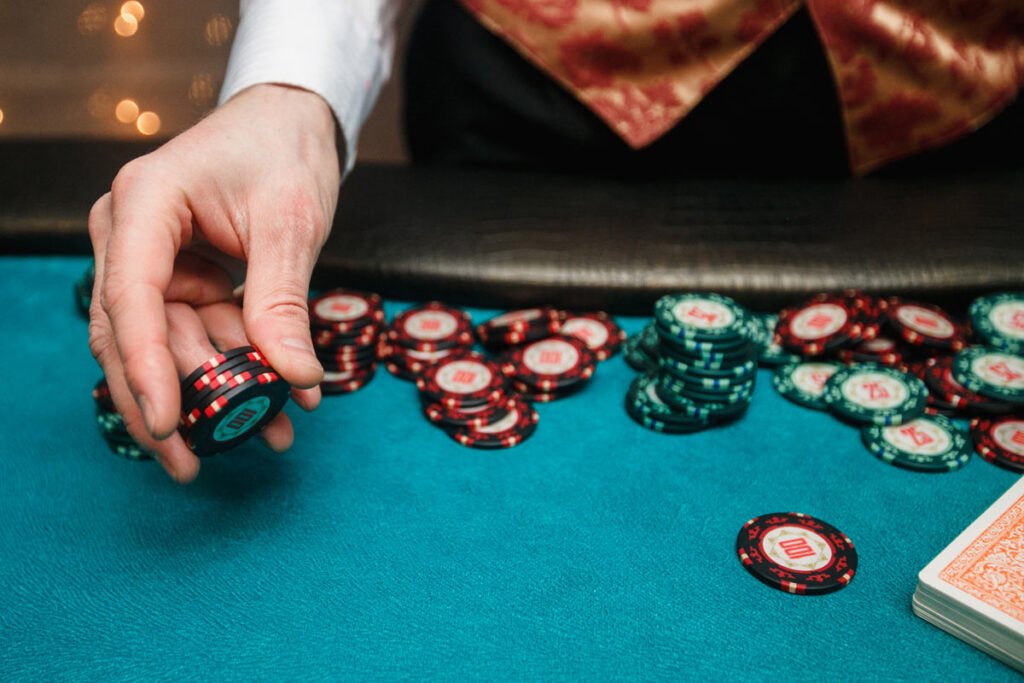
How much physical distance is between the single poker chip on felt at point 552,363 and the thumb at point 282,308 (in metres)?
0.47

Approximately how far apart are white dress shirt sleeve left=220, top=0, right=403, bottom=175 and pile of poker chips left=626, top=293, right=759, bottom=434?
27.1 inches

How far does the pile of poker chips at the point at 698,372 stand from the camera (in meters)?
1.30

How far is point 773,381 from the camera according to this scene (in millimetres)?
1449

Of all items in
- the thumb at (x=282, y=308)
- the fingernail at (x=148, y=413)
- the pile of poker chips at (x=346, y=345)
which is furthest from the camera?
the pile of poker chips at (x=346, y=345)

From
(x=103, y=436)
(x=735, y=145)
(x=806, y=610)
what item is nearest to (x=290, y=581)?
(x=103, y=436)

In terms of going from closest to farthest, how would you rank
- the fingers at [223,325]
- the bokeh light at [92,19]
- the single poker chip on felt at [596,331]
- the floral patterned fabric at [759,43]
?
1. the fingers at [223,325]
2. the single poker chip on felt at [596,331]
3. the floral patterned fabric at [759,43]
4. the bokeh light at [92,19]

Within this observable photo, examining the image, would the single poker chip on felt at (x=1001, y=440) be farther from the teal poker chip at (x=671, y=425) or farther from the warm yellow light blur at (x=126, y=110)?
the warm yellow light blur at (x=126, y=110)

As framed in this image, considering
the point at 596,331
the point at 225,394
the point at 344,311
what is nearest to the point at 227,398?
the point at 225,394

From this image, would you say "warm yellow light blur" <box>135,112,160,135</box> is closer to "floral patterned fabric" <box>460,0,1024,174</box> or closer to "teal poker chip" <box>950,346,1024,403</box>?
"floral patterned fabric" <box>460,0,1024,174</box>

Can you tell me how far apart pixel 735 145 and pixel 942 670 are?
1403 millimetres

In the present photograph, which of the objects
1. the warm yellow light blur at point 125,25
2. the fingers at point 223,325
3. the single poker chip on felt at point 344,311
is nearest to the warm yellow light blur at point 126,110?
the warm yellow light blur at point 125,25

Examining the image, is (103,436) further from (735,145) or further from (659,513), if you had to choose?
(735,145)

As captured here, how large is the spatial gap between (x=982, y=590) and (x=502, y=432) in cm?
68

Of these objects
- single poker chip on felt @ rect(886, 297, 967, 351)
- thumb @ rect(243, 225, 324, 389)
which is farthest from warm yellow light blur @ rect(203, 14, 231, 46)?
single poker chip on felt @ rect(886, 297, 967, 351)
